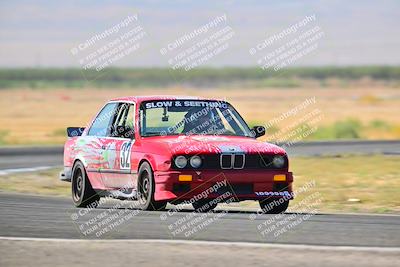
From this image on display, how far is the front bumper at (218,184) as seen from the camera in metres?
15.6

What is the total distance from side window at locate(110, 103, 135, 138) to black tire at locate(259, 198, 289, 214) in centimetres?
202

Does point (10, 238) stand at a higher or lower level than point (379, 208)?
higher

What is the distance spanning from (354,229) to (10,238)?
154 inches

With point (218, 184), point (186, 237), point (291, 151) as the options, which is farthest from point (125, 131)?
point (291, 151)

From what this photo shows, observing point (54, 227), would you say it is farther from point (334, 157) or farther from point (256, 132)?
point (334, 157)

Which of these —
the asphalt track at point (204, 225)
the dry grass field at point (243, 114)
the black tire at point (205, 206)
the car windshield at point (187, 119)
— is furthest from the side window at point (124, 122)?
the dry grass field at point (243, 114)

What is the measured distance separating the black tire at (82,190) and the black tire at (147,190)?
1.47 meters

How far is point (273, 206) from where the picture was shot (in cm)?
1645

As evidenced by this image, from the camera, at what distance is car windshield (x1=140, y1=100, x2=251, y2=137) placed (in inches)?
660

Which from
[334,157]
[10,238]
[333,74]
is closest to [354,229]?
A: [10,238]

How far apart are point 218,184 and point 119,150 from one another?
178 cm

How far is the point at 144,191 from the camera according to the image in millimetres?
16188

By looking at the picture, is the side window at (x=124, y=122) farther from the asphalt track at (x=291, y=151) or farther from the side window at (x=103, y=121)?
the asphalt track at (x=291, y=151)

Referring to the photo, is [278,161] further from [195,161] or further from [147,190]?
[147,190]
